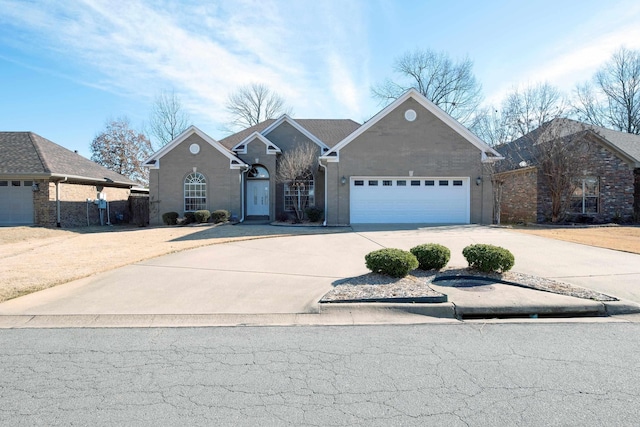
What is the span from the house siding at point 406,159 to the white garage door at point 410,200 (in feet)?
1.30

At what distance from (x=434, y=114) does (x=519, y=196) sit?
30.3ft

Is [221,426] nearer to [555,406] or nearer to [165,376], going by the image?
[165,376]

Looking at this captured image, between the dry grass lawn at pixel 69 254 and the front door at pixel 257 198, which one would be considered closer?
the dry grass lawn at pixel 69 254

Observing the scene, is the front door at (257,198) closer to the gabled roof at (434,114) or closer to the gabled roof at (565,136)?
the gabled roof at (434,114)

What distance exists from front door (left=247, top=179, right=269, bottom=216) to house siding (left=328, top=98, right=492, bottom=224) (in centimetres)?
560

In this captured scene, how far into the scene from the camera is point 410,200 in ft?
63.7

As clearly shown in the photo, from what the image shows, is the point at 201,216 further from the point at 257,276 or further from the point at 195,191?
the point at 257,276

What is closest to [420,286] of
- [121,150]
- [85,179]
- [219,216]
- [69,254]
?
[69,254]

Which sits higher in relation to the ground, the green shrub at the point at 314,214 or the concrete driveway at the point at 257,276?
the green shrub at the point at 314,214

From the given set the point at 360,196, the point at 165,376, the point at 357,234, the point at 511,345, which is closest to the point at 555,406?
the point at 511,345

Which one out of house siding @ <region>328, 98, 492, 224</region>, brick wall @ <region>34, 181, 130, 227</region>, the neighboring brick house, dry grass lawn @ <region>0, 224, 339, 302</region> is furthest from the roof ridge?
the neighboring brick house

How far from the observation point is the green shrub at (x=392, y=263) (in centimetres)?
709

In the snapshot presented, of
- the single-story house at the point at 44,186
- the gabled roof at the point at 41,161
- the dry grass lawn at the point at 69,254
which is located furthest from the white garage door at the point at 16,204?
the dry grass lawn at the point at 69,254

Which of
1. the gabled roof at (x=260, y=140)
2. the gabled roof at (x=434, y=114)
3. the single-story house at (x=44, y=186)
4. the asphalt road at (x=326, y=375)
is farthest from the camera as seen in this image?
the gabled roof at (x=260, y=140)
